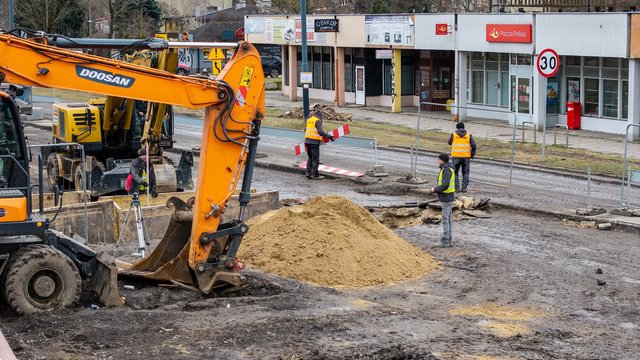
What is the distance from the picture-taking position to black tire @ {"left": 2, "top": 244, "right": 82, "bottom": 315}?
43.6ft

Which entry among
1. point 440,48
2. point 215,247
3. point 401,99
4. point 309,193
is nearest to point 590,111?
point 440,48

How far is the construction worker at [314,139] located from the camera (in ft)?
89.0

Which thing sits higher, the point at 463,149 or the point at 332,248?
the point at 463,149

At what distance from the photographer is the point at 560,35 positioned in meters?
37.0

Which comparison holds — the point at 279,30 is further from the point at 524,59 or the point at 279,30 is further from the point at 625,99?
the point at 625,99

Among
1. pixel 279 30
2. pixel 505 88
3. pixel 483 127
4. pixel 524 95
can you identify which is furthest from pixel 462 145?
pixel 279 30

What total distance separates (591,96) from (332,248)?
76.7 ft

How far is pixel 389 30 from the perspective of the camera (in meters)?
45.0

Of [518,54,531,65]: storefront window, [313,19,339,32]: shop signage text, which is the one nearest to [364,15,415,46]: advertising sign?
[313,19,339,32]: shop signage text

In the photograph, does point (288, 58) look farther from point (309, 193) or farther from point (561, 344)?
point (561, 344)

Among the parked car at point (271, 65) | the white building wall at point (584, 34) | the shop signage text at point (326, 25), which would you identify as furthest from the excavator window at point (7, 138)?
the parked car at point (271, 65)

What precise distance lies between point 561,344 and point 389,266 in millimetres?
4480

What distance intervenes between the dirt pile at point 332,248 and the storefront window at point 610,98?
67.9 ft

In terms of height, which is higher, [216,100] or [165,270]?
[216,100]
